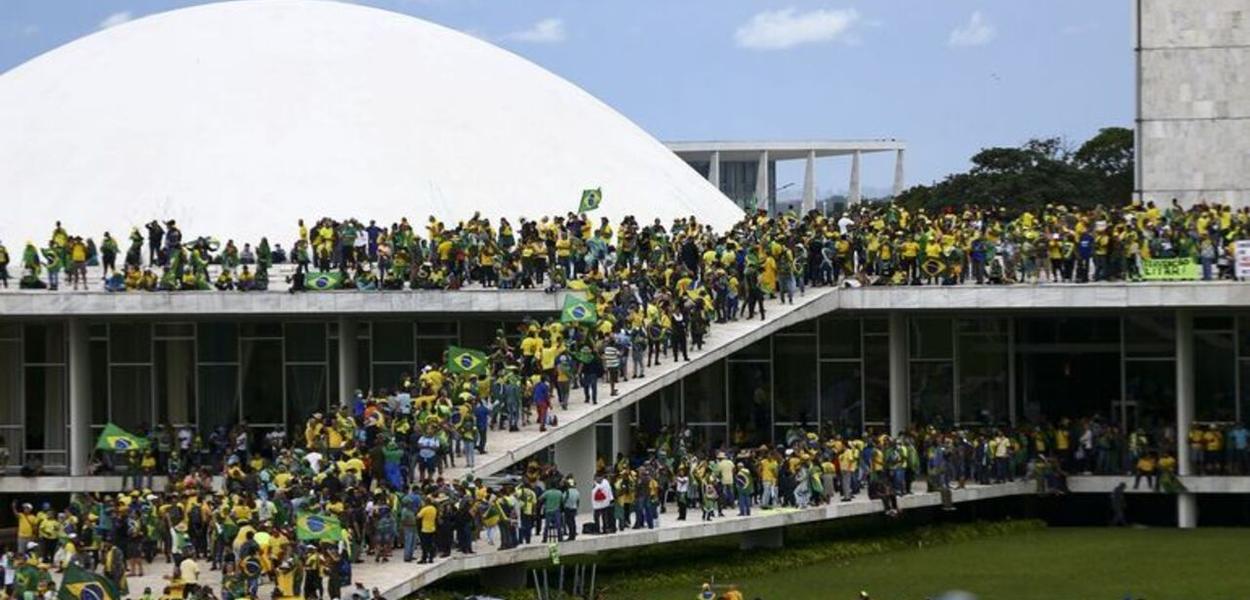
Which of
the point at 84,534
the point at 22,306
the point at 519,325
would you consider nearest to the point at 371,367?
the point at 519,325

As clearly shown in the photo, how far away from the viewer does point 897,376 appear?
4834cm

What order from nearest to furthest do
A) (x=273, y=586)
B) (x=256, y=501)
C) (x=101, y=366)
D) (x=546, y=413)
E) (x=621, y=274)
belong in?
(x=273, y=586), (x=256, y=501), (x=546, y=413), (x=621, y=274), (x=101, y=366)

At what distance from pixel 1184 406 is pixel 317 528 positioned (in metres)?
19.4

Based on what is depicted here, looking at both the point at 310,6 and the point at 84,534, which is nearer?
the point at 84,534

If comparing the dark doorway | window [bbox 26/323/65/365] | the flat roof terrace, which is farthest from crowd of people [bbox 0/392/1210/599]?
window [bbox 26/323/65/365]

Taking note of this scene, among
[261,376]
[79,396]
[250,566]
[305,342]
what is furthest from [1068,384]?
[250,566]

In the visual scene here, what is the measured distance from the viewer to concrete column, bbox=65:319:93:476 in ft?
159

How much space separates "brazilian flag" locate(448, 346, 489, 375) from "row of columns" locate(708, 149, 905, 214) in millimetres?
84639

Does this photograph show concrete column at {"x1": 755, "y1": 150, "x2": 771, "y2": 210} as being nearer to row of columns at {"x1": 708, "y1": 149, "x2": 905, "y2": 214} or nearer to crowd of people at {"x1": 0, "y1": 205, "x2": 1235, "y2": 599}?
row of columns at {"x1": 708, "y1": 149, "x2": 905, "y2": 214}

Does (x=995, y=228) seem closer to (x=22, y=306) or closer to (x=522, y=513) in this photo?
(x=522, y=513)

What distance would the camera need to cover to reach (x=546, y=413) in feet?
128

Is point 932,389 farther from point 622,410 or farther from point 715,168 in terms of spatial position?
point 715,168

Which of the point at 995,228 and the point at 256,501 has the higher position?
the point at 995,228

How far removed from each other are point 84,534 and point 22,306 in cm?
1274
